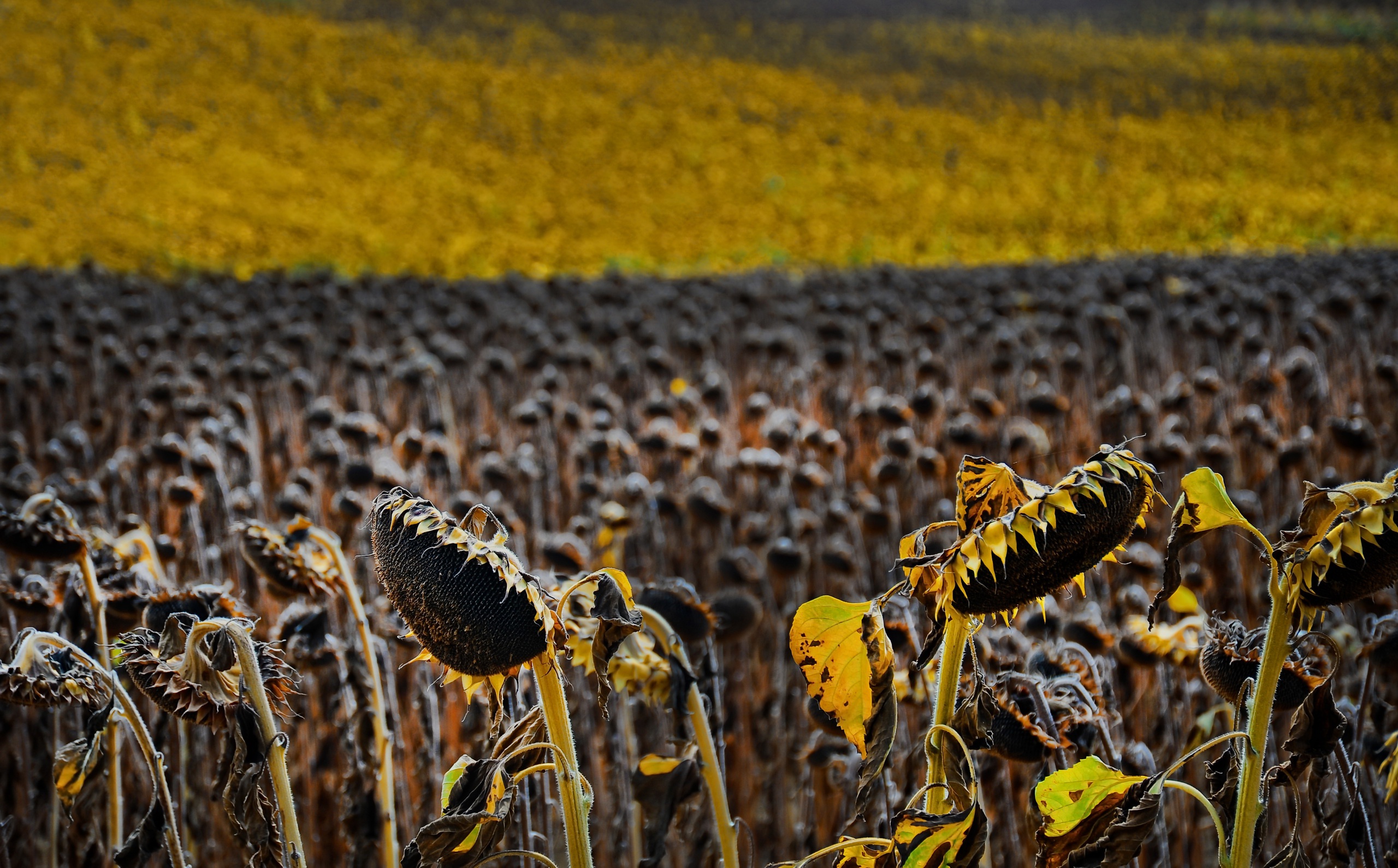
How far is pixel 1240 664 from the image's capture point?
44.8 inches

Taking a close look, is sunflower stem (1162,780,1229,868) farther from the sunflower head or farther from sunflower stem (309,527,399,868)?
sunflower stem (309,527,399,868)

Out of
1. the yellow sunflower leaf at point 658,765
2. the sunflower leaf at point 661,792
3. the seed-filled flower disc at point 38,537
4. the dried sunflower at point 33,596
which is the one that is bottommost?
the sunflower leaf at point 661,792

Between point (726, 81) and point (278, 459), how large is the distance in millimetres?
22357

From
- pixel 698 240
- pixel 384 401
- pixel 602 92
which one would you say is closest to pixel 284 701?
pixel 384 401

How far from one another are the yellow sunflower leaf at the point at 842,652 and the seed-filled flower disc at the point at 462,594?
0.22m

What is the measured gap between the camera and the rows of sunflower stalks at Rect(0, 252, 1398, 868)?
0.86 metres

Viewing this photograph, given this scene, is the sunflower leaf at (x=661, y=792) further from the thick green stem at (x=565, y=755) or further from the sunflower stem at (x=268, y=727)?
the sunflower stem at (x=268, y=727)

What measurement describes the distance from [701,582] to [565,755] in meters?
2.73

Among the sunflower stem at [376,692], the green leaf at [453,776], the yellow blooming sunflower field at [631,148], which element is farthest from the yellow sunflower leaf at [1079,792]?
the yellow blooming sunflower field at [631,148]

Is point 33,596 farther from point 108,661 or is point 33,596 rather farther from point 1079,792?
point 1079,792

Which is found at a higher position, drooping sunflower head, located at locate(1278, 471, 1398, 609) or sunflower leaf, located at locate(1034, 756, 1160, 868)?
drooping sunflower head, located at locate(1278, 471, 1398, 609)

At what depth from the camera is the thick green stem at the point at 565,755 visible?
0.90 metres

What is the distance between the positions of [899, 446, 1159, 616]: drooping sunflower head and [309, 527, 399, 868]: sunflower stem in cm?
75

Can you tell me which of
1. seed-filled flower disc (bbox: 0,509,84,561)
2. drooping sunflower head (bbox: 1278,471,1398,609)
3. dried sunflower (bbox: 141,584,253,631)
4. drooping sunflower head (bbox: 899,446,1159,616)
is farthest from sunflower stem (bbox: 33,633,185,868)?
drooping sunflower head (bbox: 1278,471,1398,609)
